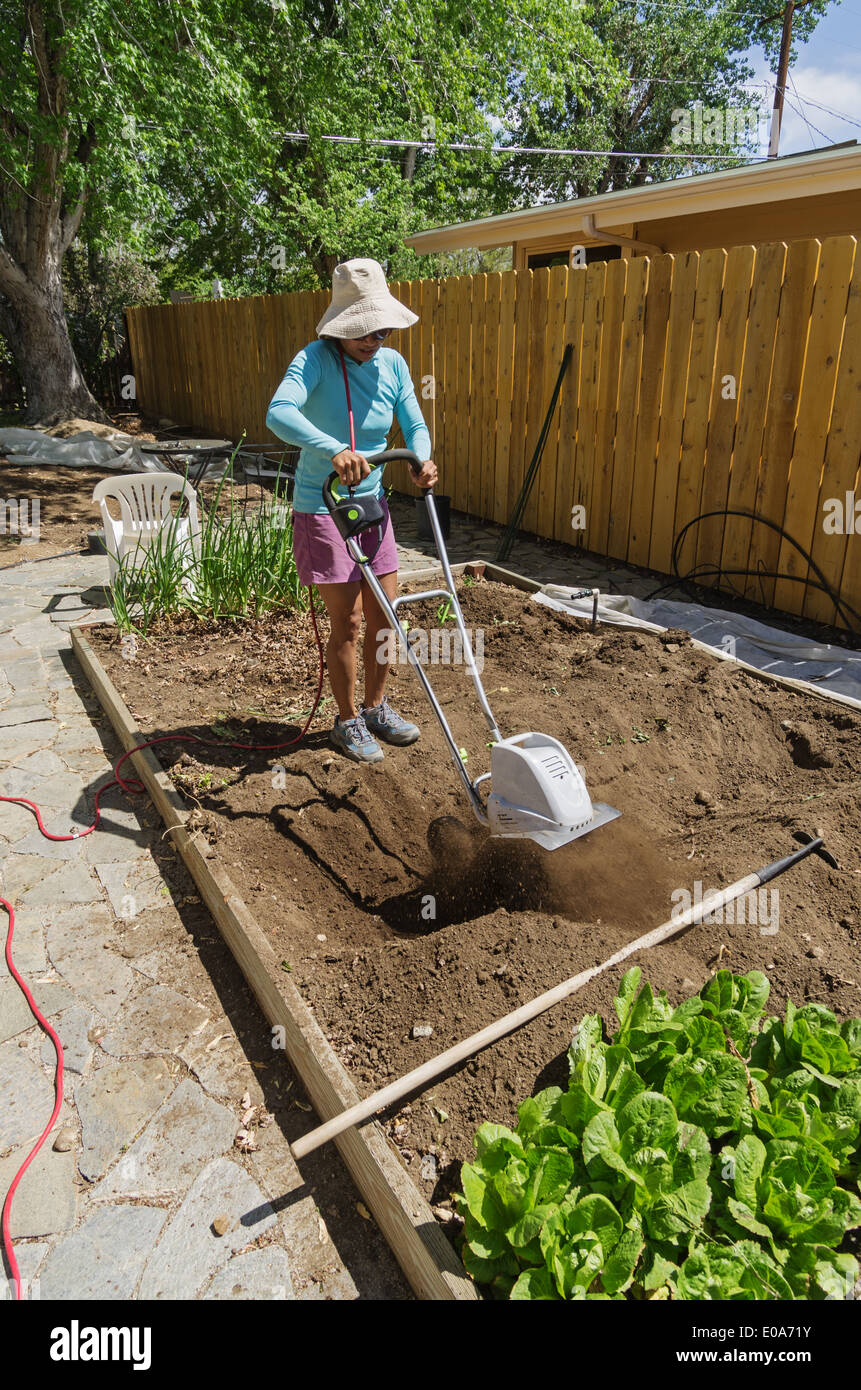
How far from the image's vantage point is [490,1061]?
220cm

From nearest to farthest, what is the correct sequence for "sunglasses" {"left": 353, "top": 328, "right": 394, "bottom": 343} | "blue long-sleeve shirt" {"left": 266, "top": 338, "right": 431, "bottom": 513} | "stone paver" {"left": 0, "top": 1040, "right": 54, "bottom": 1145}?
"stone paver" {"left": 0, "top": 1040, "right": 54, "bottom": 1145} → "blue long-sleeve shirt" {"left": 266, "top": 338, "right": 431, "bottom": 513} → "sunglasses" {"left": 353, "top": 328, "right": 394, "bottom": 343}

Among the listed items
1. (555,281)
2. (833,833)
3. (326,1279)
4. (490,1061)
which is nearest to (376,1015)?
(490,1061)

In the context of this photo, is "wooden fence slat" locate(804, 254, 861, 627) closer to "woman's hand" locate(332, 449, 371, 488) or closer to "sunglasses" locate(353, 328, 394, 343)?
"sunglasses" locate(353, 328, 394, 343)

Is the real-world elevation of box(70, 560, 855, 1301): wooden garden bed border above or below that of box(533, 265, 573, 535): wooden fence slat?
below

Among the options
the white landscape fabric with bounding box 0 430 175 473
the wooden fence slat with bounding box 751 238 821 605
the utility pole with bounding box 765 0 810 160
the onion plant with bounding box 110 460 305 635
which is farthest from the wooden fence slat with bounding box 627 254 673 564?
the utility pole with bounding box 765 0 810 160

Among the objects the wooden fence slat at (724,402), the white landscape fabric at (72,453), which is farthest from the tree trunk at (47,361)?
the wooden fence slat at (724,402)

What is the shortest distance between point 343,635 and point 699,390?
12.3ft

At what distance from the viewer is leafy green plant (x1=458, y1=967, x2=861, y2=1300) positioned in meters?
1.70

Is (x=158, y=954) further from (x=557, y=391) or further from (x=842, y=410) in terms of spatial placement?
(x=557, y=391)

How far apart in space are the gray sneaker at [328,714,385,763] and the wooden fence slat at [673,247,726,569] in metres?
3.57

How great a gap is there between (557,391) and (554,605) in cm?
256

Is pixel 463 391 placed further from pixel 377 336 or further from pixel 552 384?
Answer: pixel 377 336

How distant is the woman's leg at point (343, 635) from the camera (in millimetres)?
3676

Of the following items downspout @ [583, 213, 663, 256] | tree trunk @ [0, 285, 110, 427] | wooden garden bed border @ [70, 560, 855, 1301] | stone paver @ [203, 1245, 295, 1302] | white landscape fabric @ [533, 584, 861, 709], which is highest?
downspout @ [583, 213, 663, 256]
